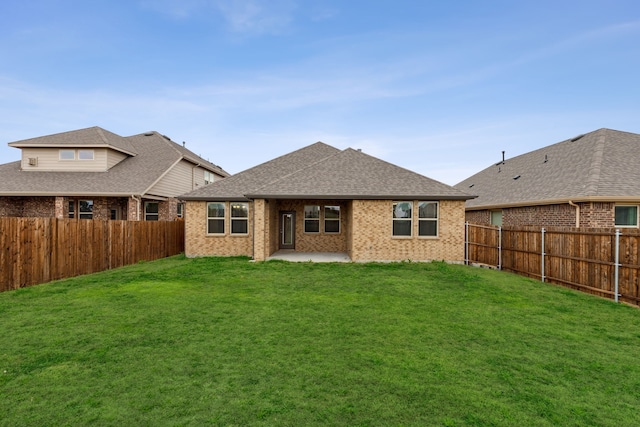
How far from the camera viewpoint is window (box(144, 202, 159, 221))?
21188 millimetres

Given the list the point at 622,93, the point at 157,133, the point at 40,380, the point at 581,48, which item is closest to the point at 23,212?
the point at 157,133

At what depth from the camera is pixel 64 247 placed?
1068 centimetres

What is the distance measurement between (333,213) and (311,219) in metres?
1.30

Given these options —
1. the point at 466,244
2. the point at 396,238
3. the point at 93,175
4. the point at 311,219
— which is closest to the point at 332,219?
the point at 311,219

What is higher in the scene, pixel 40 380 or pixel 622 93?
pixel 622 93

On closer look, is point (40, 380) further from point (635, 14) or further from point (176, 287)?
point (635, 14)

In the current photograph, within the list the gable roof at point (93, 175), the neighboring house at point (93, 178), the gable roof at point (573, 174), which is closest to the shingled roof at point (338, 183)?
the gable roof at point (573, 174)

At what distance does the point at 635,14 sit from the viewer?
547 inches

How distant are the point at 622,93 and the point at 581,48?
645 cm

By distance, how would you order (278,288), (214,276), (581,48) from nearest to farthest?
(278,288) → (214,276) → (581,48)

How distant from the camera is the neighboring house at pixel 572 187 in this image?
41.9 ft

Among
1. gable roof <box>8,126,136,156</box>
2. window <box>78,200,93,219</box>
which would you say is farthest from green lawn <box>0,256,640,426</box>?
gable roof <box>8,126,136,156</box>

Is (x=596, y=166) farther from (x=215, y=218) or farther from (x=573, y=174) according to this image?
(x=215, y=218)

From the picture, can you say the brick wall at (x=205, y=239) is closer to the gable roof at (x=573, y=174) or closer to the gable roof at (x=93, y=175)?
the gable roof at (x=93, y=175)
